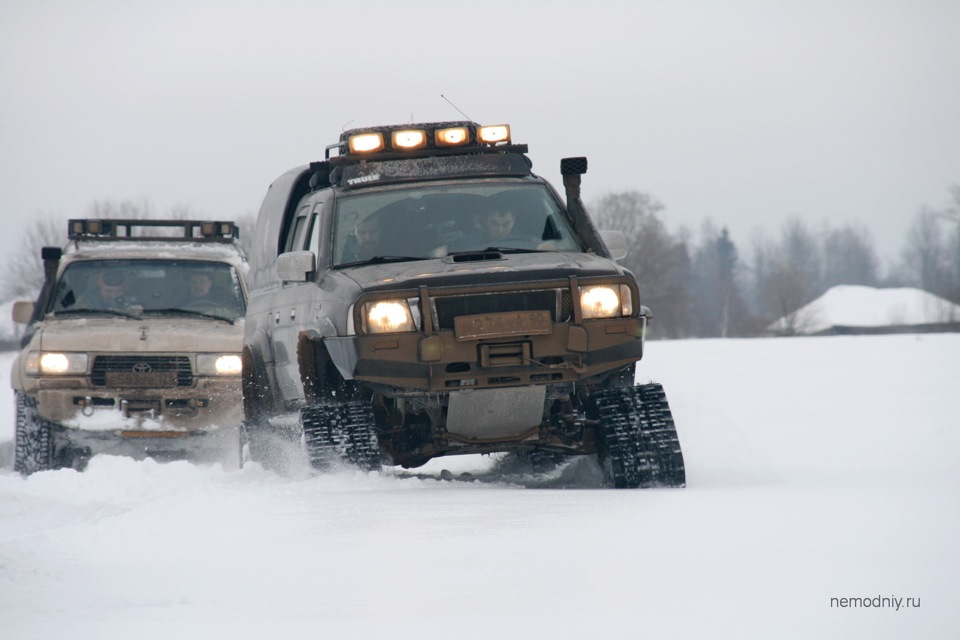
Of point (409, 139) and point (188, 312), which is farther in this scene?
point (188, 312)

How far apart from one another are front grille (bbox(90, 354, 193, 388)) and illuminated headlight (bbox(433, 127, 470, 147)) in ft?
10.2

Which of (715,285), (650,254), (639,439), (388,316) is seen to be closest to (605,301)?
(639,439)

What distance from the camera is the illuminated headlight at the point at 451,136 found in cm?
971

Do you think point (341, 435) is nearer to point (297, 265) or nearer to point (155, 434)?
point (297, 265)

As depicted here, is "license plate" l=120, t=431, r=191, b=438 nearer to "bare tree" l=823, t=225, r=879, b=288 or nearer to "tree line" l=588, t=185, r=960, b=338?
"tree line" l=588, t=185, r=960, b=338

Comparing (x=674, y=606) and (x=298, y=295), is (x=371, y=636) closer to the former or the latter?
(x=674, y=606)

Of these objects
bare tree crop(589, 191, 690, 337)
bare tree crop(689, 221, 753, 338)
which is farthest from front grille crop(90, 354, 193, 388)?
bare tree crop(689, 221, 753, 338)

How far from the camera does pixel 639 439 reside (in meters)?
8.09

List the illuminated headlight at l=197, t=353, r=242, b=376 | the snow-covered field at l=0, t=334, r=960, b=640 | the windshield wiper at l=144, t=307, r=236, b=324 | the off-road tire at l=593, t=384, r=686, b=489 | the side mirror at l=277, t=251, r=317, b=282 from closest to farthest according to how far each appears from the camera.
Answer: the snow-covered field at l=0, t=334, r=960, b=640
the off-road tire at l=593, t=384, r=686, b=489
the side mirror at l=277, t=251, r=317, b=282
the illuminated headlight at l=197, t=353, r=242, b=376
the windshield wiper at l=144, t=307, r=236, b=324

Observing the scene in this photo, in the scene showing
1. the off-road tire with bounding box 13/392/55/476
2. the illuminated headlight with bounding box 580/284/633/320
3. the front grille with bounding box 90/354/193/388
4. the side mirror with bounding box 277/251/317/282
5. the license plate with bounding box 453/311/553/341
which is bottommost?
the off-road tire with bounding box 13/392/55/476

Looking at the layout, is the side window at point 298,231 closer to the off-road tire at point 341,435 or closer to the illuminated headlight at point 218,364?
the illuminated headlight at point 218,364

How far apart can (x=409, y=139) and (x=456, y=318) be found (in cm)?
222

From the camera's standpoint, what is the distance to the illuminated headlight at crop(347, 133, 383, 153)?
959 cm

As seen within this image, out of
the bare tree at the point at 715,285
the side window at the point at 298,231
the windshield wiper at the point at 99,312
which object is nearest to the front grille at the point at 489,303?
the side window at the point at 298,231
